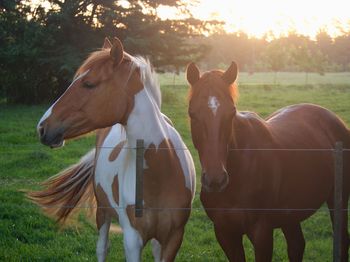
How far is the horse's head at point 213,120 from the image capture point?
10.2 feet

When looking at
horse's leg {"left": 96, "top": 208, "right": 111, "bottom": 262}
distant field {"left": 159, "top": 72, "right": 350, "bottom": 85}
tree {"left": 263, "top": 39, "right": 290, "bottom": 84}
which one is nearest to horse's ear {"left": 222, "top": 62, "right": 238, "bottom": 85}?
horse's leg {"left": 96, "top": 208, "right": 111, "bottom": 262}

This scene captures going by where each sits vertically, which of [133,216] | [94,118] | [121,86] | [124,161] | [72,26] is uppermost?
[72,26]

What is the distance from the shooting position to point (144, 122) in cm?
353

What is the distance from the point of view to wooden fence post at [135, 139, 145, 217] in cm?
337

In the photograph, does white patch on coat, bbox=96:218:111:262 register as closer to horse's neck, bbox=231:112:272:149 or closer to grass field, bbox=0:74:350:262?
grass field, bbox=0:74:350:262

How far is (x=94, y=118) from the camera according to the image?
3.39 meters

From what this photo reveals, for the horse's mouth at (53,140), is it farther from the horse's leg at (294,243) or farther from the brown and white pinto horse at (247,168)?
the horse's leg at (294,243)

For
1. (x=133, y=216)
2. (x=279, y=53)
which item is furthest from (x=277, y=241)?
(x=279, y=53)

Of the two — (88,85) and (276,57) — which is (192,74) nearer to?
(88,85)

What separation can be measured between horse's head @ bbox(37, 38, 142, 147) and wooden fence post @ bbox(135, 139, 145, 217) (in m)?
0.26

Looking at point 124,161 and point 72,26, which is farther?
point 72,26

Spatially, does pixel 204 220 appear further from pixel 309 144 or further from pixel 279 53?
pixel 279 53

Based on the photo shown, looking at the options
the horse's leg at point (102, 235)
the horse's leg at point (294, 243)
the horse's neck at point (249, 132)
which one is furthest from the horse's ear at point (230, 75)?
the horse's leg at point (294, 243)

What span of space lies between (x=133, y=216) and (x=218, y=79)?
114 cm
